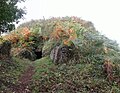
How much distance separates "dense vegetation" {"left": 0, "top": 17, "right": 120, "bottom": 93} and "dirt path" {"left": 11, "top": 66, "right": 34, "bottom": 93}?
17 centimetres

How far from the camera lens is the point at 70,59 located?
626 inches

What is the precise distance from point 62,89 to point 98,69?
8.35 feet

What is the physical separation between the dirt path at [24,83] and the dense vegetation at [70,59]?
6.8 inches

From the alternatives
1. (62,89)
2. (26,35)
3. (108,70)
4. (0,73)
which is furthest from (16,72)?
(26,35)

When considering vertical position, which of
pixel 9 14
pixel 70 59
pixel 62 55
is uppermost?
pixel 9 14

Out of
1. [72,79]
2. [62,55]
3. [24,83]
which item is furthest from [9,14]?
[62,55]

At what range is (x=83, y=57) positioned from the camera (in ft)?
51.9

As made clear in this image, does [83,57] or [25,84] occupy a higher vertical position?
[83,57]

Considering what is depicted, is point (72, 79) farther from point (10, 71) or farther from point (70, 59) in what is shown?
point (10, 71)

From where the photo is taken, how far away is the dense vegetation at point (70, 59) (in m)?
13.4

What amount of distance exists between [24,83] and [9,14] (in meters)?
3.06

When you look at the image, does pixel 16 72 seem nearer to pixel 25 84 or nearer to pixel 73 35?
pixel 25 84

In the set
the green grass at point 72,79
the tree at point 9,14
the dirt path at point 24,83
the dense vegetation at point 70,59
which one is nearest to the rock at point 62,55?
the dense vegetation at point 70,59

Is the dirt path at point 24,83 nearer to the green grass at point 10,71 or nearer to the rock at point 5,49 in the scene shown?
the green grass at point 10,71
